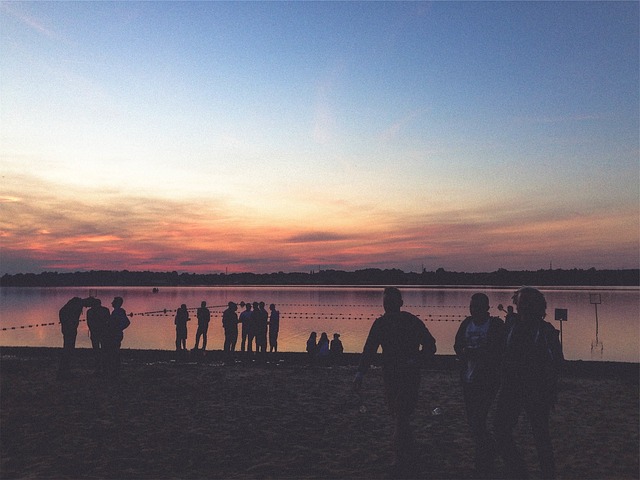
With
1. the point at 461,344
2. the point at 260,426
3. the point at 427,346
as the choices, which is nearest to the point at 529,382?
the point at 461,344

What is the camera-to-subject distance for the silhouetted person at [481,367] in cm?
620

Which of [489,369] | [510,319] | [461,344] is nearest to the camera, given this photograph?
[489,369]

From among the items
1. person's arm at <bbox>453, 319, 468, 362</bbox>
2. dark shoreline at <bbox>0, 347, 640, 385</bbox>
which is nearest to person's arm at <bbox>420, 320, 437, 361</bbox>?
person's arm at <bbox>453, 319, 468, 362</bbox>

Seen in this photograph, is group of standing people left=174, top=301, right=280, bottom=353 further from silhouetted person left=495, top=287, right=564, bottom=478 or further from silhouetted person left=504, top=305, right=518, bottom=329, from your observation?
silhouetted person left=495, top=287, right=564, bottom=478

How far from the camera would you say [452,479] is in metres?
→ 6.29

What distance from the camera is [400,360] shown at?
247 inches

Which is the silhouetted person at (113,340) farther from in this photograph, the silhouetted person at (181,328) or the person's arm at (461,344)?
the person's arm at (461,344)

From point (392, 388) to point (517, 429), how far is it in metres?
3.73

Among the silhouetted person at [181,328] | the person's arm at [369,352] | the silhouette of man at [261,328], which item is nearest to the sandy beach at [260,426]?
the person's arm at [369,352]

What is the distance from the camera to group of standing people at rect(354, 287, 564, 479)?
5641mm

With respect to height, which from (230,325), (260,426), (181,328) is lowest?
(260,426)

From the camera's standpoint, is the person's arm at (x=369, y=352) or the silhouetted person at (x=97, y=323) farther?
the silhouetted person at (x=97, y=323)

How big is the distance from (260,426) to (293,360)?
875cm

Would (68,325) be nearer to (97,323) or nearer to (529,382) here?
(97,323)
